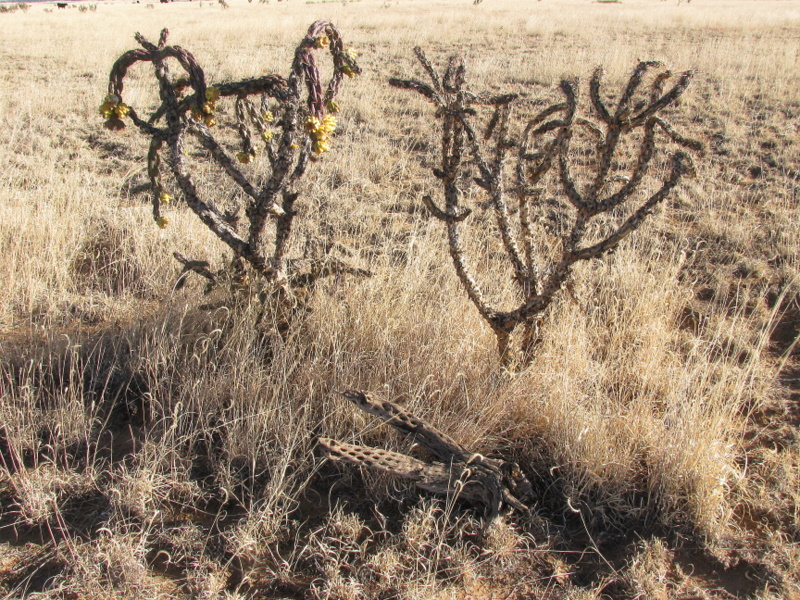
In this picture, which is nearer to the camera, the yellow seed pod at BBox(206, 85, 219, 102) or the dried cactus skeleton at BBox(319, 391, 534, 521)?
the dried cactus skeleton at BBox(319, 391, 534, 521)

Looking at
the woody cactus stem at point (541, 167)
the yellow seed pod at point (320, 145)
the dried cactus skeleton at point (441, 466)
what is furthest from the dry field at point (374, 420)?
the yellow seed pod at point (320, 145)

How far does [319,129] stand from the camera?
2.54 metres

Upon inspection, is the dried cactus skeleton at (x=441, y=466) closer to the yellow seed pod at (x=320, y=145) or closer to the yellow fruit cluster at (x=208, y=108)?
the yellow seed pod at (x=320, y=145)

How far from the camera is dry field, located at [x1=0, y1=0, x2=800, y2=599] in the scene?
229 centimetres

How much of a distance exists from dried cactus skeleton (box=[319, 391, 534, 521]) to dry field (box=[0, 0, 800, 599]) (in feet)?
0.30

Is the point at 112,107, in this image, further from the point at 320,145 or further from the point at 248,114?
the point at 320,145

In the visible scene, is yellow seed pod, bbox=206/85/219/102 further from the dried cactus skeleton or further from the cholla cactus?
the dried cactus skeleton

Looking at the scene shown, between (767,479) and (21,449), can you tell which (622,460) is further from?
(21,449)

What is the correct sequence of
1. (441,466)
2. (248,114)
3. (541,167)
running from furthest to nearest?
(541,167) < (248,114) < (441,466)

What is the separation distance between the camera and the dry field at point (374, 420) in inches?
90.1

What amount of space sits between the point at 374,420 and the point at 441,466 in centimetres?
45

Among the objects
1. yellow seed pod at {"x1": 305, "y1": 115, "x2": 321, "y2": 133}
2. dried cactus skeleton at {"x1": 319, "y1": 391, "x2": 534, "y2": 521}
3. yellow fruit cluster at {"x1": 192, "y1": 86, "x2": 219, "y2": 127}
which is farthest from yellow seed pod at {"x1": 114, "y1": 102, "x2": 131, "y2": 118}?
dried cactus skeleton at {"x1": 319, "y1": 391, "x2": 534, "y2": 521}

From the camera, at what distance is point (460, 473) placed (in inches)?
95.3

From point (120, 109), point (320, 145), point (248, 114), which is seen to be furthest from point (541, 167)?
point (120, 109)
